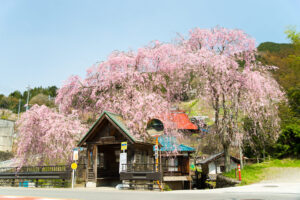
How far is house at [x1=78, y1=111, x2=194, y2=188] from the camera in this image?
1713 centimetres

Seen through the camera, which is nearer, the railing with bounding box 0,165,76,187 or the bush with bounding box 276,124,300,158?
the railing with bounding box 0,165,76,187

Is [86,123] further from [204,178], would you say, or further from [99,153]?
[204,178]

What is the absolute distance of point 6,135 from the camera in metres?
59.8

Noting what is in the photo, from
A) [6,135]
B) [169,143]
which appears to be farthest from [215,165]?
[6,135]

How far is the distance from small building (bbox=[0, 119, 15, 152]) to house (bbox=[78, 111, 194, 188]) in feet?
153

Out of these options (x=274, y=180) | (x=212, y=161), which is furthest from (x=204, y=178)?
(x=274, y=180)

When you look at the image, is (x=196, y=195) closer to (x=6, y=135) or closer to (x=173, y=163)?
(x=173, y=163)

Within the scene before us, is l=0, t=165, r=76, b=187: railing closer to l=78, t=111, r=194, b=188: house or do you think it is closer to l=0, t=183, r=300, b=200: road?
l=78, t=111, r=194, b=188: house

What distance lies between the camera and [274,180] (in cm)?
1723

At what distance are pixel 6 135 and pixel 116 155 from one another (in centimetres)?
4699

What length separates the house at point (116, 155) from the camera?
1713 cm

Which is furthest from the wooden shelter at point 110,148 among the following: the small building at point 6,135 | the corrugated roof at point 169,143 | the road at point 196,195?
the small building at point 6,135

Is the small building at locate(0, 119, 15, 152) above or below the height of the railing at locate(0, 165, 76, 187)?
above

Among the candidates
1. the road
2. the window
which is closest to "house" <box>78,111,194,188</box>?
the window
